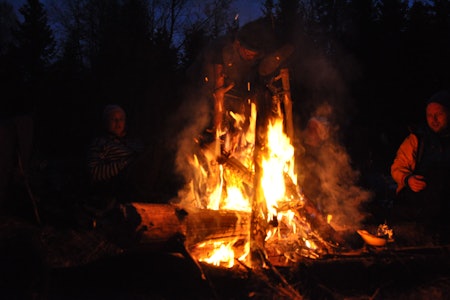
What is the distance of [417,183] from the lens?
444 cm

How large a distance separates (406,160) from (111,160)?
4.06 meters

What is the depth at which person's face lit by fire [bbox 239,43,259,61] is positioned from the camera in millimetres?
5068

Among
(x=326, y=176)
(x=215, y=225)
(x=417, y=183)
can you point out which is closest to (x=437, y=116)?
(x=417, y=183)

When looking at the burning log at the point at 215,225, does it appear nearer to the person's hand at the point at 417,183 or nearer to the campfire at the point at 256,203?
the campfire at the point at 256,203

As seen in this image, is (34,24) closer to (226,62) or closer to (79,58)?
(79,58)

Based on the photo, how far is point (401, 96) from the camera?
13.8 metres

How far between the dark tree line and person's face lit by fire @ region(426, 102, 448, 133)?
588cm

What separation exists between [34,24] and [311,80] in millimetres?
17124

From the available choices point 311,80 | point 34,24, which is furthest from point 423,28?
point 34,24

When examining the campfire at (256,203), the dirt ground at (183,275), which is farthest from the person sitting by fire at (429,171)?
the campfire at (256,203)

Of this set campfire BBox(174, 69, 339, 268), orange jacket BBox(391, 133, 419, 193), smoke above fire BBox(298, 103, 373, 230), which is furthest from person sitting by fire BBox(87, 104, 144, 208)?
orange jacket BBox(391, 133, 419, 193)

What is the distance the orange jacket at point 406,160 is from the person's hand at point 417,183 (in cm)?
22

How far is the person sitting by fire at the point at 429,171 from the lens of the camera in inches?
176

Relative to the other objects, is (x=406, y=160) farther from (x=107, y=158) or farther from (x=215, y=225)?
(x=107, y=158)
